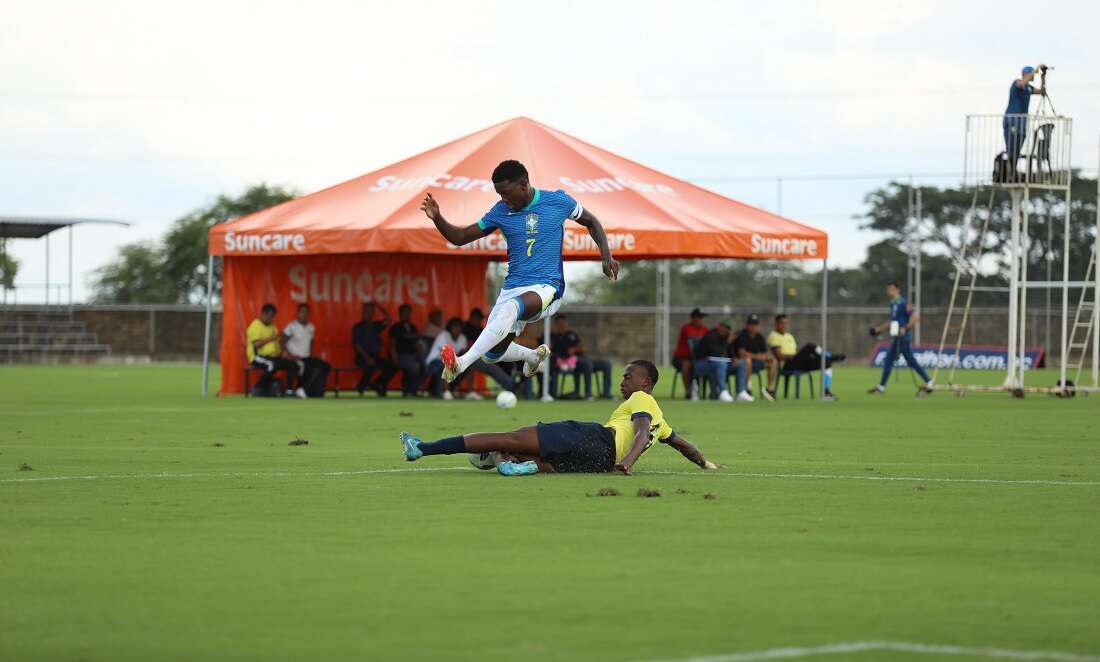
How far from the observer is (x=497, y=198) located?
2606 cm

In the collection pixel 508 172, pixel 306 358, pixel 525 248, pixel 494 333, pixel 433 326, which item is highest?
pixel 508 172

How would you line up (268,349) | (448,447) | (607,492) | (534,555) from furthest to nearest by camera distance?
(268,349) < (448,447) < (607,492) < (534,555)

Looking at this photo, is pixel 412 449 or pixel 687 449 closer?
pixel 412 449

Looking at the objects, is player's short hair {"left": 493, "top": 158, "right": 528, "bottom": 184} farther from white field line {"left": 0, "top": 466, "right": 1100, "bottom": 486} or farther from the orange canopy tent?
the orange canopy tent

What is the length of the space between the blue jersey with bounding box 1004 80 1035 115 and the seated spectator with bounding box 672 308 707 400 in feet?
20.7

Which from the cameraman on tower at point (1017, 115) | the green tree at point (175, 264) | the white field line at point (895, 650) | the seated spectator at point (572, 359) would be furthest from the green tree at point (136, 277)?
the white field line at point (895, 650)

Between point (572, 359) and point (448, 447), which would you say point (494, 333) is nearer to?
point (448, 447)

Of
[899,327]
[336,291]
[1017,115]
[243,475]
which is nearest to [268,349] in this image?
[336,291]

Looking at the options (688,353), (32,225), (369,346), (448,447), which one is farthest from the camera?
(32,225)

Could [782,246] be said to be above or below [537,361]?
above

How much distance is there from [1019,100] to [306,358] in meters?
12.8

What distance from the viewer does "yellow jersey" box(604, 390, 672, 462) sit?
37.4 feet

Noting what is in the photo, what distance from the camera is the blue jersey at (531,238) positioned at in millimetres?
13609

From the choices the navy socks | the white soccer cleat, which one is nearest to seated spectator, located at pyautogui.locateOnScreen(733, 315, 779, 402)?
the white soccer cleat
